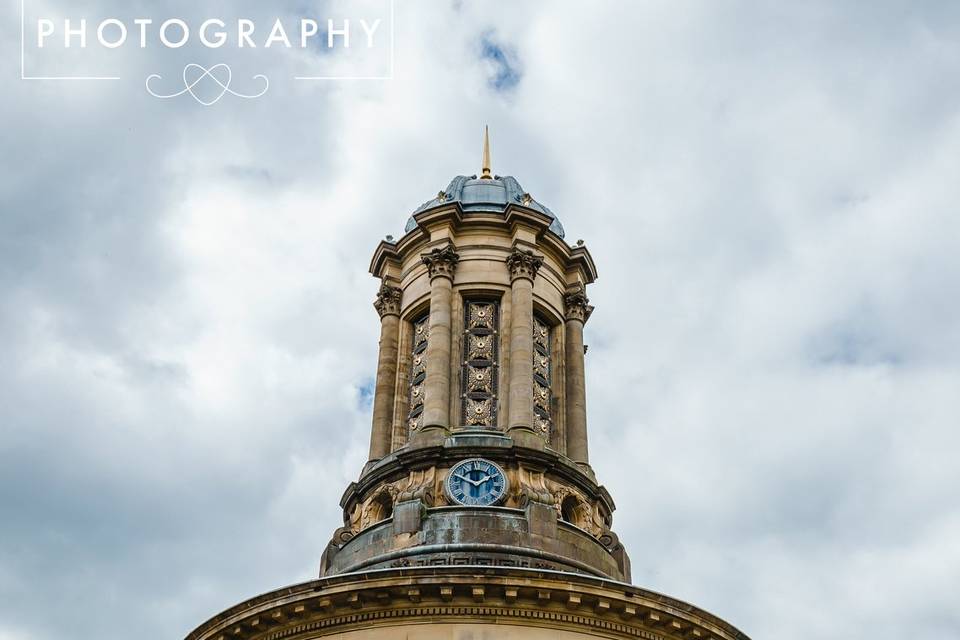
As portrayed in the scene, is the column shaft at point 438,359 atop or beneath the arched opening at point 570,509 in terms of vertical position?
atop

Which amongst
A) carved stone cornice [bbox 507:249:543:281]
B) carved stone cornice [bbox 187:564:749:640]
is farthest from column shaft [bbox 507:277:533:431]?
carved stone cornice [bbox 187:564:749:640]

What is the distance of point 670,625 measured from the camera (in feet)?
93.9

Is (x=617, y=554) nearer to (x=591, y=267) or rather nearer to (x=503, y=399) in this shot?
(x=503, y=399)

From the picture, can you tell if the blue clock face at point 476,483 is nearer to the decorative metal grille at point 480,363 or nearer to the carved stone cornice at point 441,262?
the decorative metal grille at point 480,363

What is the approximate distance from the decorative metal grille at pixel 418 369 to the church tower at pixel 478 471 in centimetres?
7

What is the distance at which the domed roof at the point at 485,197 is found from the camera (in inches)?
1583

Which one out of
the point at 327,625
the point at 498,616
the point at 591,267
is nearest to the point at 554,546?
the point at 498,616

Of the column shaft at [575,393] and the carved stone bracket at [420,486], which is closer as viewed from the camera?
the carved stone bracket at [420,486]

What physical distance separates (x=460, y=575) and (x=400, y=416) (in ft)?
33.9

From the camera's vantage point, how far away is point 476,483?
109 feet

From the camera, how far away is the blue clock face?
108 feet

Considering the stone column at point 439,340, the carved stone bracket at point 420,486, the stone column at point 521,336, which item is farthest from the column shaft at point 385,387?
the stone column at point 521,336

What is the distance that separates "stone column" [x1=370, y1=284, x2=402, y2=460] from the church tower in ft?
0.15

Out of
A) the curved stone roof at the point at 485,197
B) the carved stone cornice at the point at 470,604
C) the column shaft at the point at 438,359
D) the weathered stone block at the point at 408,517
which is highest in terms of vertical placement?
the curved stone roof at the point at 485,197
